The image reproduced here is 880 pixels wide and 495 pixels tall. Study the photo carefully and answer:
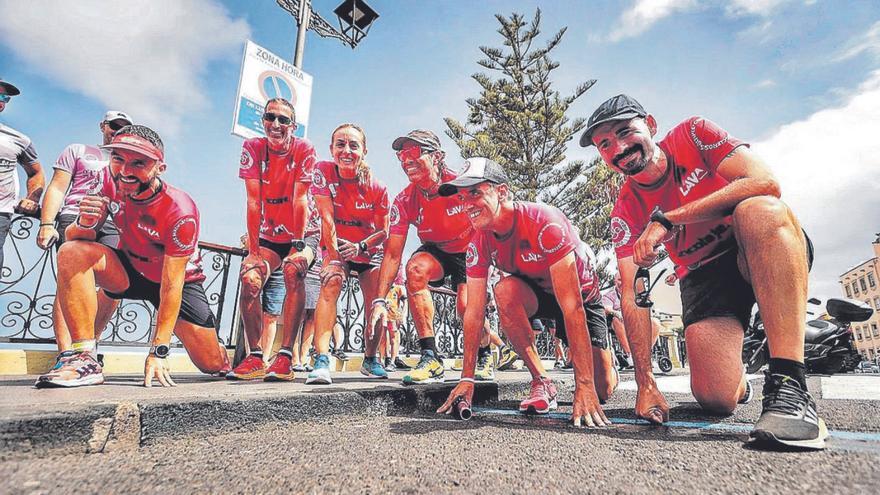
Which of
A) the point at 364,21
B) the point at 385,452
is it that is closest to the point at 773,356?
the point at 385,452

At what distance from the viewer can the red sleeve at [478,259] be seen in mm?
2689

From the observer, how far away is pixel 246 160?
372cm

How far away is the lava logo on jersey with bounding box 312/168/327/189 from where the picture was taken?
364 centimetres

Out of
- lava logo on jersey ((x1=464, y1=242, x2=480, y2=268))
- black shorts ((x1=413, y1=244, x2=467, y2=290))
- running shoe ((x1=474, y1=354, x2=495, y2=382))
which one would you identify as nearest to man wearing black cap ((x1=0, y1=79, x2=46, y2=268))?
black shorts ((x1=413, y1=244, x2=467, y2=290))

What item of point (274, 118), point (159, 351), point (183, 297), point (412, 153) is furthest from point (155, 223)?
point (412, 153)

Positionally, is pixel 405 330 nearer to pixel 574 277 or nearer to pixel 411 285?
pixel 411 285

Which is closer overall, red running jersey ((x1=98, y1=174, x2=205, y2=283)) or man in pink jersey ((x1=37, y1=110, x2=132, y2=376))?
A: red running jersey ((x1=98, y1=174, x2=205, y2=283))

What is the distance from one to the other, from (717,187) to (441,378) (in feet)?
7.42

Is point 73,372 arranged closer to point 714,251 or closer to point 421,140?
point 421,140

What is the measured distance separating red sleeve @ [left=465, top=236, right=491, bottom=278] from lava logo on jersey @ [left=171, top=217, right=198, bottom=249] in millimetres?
1761

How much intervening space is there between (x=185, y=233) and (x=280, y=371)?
1.12m

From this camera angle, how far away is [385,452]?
1502 millimetres

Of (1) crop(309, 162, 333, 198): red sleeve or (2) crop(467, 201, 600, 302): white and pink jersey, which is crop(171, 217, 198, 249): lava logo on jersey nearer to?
(1) crop(309, 162, 333, 198): red sleeve

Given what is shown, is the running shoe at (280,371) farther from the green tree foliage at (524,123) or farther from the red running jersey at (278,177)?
the green tree foliage at (524,123)
